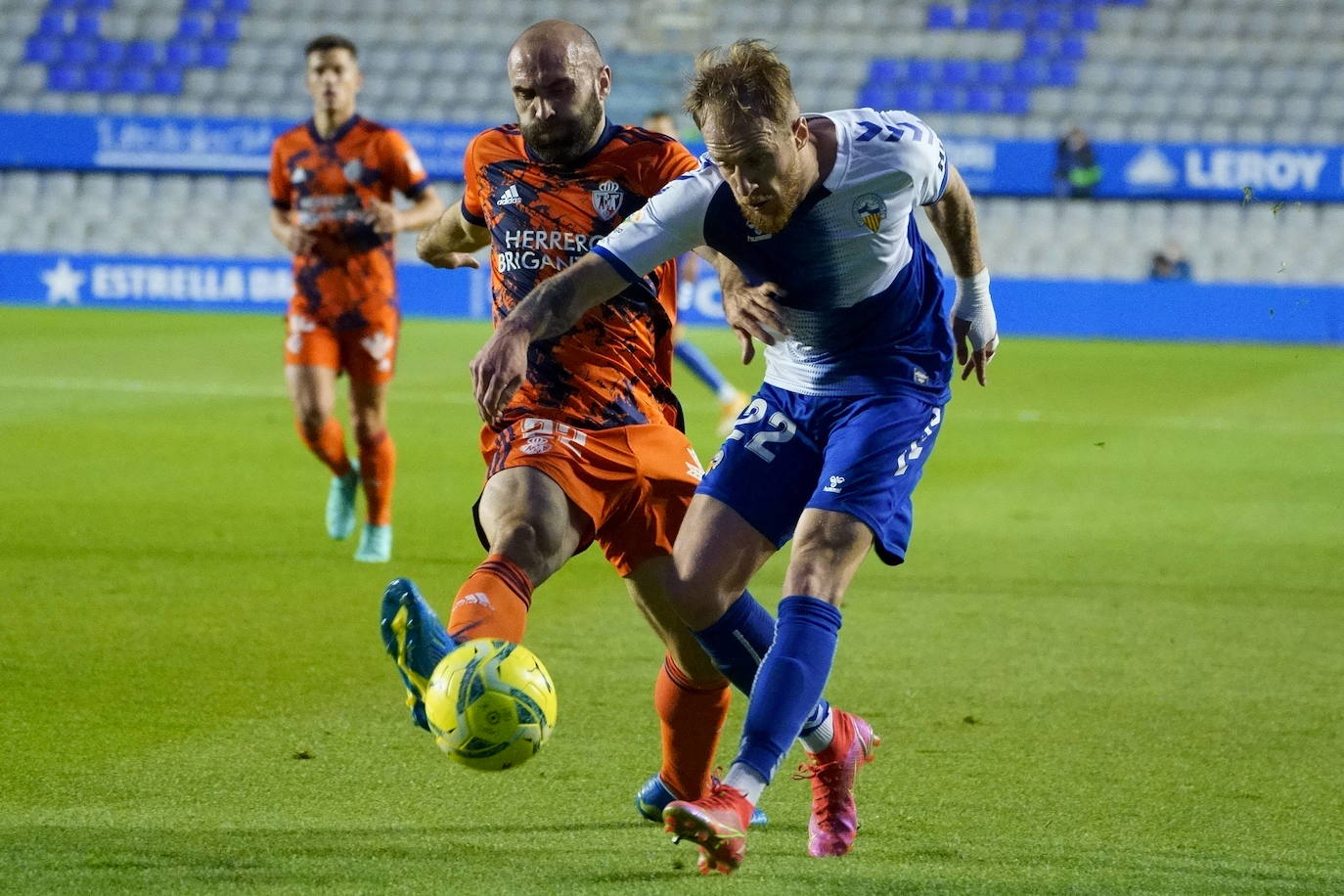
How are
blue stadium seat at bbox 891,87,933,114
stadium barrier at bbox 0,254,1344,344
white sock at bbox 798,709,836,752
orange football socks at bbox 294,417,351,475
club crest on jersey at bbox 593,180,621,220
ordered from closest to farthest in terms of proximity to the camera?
1. white sock at bbox 798,709,836,752
2. club crest on jersey at bbox 593,180,621,220
3. orange football socks at bbox 294,417,351,475
4. stadium barrier at bbox 0,254,1344,344
5. blue stadium seat at bbox 891,87,933,114

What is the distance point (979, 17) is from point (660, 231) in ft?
79.2

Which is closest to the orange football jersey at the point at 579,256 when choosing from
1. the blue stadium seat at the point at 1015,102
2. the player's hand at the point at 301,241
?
the player's hand at the point at 301,241

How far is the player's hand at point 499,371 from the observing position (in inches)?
135

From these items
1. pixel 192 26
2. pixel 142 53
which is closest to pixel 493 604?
pixel 142 53

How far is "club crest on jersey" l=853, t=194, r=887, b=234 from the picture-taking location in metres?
3.79

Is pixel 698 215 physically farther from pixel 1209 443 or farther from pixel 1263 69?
pixel 1263 69

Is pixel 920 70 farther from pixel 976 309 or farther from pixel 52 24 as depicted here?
pixel 976 309

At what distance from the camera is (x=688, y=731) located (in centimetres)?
410

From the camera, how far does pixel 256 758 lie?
4.43 metres

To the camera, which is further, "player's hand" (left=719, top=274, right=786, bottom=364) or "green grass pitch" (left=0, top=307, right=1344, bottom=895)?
"player's hand" (left=719, top=274, right=786, bottom=364)

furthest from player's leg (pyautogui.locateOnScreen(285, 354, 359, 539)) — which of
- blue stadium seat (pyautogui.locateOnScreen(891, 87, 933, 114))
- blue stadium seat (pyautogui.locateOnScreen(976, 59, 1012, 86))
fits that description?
blue stadium seat (pyautogui.locateOnScreen(976, 59, 1012, 86))

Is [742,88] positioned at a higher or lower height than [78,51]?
higher

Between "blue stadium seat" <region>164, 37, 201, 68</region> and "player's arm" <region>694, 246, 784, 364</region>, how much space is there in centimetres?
2407

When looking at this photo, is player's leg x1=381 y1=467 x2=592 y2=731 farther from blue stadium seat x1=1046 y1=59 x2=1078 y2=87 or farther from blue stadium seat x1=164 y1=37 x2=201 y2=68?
blue stadium seat x1=164 y1=37 x2=201 y2=68
